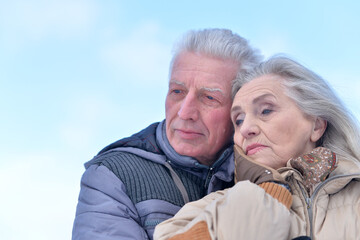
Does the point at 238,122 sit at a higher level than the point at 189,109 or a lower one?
lower

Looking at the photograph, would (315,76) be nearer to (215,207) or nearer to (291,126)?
(291,126)

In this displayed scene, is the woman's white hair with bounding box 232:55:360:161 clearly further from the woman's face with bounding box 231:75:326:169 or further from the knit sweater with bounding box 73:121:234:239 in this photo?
the knit sweater with bounding box 73:121:234:239

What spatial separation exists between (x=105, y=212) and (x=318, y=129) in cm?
163

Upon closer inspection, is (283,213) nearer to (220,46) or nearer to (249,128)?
(249,128)

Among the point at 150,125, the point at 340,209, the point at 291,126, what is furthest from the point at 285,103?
the point at 150,125

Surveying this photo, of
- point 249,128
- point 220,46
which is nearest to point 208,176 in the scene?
point 249,128

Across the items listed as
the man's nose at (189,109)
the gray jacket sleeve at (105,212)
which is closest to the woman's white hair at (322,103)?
the man's nose at (189,109)

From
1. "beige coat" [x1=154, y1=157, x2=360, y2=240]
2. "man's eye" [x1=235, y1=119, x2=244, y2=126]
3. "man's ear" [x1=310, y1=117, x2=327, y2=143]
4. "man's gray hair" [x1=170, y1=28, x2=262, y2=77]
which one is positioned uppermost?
"man's gray hair" [x1=170, y1=28, x2=262, y2=77]

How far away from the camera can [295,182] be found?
3.01 m

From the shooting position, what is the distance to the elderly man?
346 cm

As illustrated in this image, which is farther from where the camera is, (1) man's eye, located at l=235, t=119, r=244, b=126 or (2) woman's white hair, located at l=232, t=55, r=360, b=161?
(1) man's eye, located at l=235, t=119, r=244, b=126

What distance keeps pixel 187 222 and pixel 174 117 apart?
1302mm

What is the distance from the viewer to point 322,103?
11.2 ft

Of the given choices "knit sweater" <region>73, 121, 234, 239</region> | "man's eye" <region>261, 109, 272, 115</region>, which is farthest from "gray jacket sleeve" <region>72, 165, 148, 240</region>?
"man's eye" <region>261, 109, 272, 115</region>
